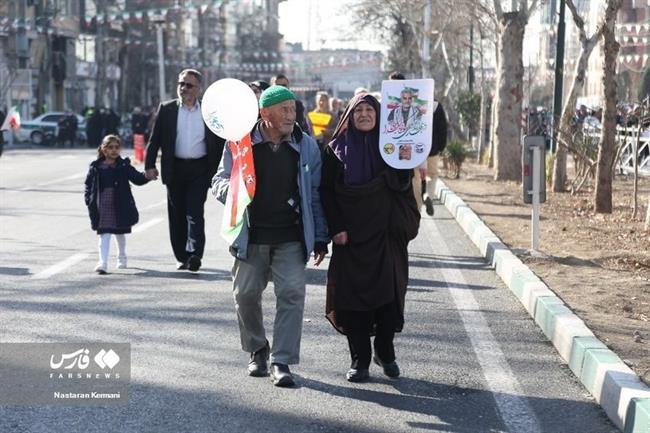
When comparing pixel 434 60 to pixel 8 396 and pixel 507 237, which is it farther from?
pixel 8 396

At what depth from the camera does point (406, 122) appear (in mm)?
6875

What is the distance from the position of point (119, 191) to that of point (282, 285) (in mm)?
4905

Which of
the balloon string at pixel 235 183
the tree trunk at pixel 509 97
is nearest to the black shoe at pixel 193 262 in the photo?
the balloon string at pixel 235 183

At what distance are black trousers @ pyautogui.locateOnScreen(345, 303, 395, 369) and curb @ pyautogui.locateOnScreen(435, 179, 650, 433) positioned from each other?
3.75 ft

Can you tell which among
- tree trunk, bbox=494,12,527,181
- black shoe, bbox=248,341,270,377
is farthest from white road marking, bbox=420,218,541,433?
tree trunk, bbox=494,12,527,181

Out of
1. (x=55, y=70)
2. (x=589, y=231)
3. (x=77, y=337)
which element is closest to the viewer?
(x=77, y=337)

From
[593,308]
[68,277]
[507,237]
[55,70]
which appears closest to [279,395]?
[593,308]

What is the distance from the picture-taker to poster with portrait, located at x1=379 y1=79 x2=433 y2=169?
665 cm

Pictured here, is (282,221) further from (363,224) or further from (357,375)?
(357,375)

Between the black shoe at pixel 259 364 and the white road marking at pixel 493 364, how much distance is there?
1284 millimetres

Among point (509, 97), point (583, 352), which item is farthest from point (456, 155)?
point (583, 352)

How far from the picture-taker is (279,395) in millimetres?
6484

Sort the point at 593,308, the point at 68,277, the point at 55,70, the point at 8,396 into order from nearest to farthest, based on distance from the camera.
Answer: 1. the point at 8,396
2. the point at 593,308
3. the point at 68,277
4. the point at 55,70

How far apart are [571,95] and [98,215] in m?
11.2
